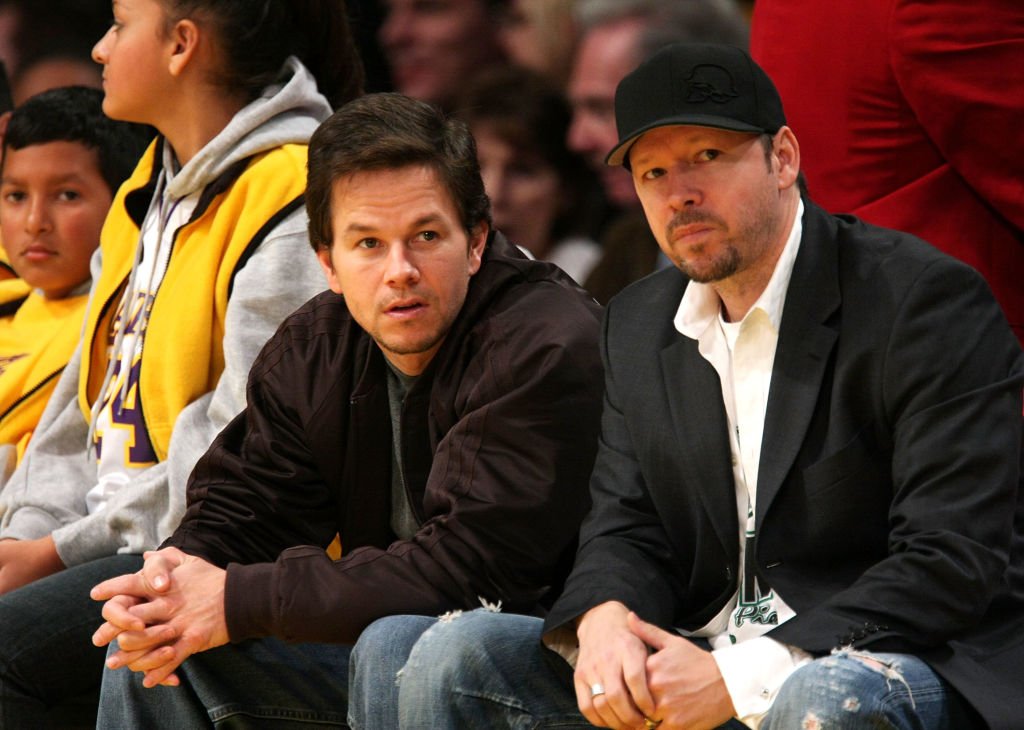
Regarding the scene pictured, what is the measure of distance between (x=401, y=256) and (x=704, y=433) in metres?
0.64

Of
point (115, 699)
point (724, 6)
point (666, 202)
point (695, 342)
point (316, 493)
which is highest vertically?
point (724, 6)

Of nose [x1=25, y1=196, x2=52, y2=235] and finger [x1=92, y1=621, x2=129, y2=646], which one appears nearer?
Result: finger [x1=92, y1=621, x2=129, y2=646]

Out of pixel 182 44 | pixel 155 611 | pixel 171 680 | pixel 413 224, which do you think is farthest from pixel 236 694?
pixel 182 44

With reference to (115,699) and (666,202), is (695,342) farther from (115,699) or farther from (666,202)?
(115,699)

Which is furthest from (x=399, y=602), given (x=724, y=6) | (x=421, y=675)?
(x=724, y=6)

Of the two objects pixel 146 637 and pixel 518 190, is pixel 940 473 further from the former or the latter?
pixel 146 637

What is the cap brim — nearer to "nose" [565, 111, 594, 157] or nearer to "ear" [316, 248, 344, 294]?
"nose" [565, 111, 594, 157]

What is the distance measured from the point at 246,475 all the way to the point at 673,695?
1.02 meters

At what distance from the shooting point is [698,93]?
2289 millimetres

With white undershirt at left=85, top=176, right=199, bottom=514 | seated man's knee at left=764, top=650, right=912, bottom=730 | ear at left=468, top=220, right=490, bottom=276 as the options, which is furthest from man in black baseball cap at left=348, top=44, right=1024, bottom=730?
white undershirt at left=85, top=176, right=199, bottom=514

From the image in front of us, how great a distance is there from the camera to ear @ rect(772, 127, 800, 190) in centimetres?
236

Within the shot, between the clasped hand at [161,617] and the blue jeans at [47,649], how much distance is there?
382mm

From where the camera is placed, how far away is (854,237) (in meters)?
2.34

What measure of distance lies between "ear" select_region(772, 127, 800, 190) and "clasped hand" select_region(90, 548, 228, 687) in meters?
1.09
